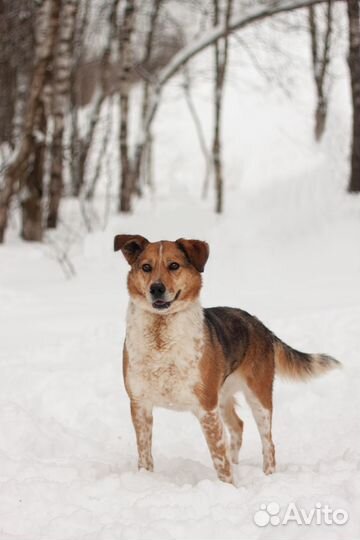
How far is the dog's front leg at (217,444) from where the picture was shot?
16.3ft

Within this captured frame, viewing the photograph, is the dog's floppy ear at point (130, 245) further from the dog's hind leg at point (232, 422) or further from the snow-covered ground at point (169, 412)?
the dog's hind leg at point (232, 422)

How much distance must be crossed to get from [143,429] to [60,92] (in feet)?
36.2

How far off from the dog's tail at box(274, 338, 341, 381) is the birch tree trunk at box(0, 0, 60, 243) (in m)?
8.11

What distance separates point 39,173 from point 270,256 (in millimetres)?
4741

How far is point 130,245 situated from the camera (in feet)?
16.3

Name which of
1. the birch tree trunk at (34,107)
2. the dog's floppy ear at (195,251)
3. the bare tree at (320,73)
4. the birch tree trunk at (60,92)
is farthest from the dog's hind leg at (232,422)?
the bare tree at (320,73)

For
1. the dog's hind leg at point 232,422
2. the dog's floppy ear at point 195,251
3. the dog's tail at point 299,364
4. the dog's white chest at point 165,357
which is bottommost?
the dog's hind leg at point 232,422

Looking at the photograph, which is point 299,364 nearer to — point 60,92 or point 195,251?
point 195,251

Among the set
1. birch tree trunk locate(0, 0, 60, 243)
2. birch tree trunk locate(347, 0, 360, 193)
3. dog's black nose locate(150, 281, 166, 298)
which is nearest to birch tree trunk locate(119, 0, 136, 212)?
birch tree trunk locate(0, 0, 60, 243)

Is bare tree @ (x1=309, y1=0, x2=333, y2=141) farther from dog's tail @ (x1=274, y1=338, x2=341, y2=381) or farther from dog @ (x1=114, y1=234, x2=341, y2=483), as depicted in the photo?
dog @ (x1=114, y1=234, x2=341, y2=483)

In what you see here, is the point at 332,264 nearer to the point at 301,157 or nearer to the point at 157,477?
the point at 157,477

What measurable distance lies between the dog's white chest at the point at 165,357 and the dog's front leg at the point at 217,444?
0.16 meters

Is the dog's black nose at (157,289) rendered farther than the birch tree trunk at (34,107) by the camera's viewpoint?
No

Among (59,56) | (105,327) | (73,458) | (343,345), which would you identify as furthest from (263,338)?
(59,56)
